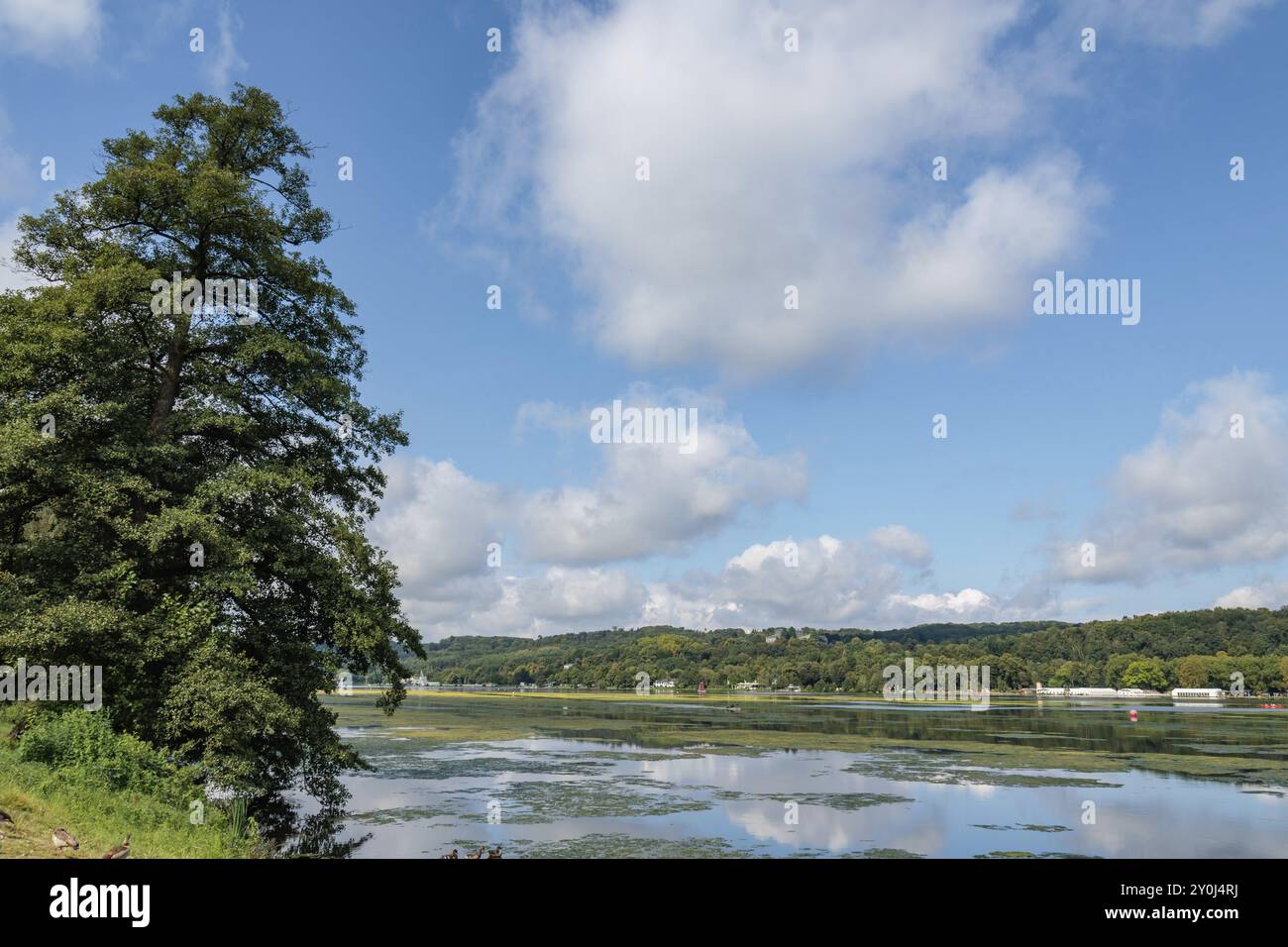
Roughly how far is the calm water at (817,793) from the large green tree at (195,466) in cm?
632

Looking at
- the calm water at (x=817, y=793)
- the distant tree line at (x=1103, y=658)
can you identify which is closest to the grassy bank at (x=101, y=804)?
the calm water at (x=817, y=793)

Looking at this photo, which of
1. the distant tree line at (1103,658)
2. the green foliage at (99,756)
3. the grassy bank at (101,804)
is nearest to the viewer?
the grassy bank at (101,804)

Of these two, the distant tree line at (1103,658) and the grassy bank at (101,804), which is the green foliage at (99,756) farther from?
the distant tree line at (1103,658)

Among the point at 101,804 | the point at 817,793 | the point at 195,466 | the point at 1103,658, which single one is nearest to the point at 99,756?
the point at 101,804

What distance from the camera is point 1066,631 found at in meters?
197

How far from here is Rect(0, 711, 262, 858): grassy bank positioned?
1355 centimetres

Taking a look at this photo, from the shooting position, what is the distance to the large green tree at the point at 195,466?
64.7 feet

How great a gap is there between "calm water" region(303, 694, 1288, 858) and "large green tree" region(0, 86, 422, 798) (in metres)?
6.32

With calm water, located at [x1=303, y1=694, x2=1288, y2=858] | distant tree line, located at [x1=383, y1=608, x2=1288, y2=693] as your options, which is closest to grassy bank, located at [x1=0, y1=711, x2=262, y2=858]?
calm water, located at [x1=303, y1=694, x2=1288, y2=858]

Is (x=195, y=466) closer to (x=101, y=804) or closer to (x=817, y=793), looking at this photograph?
(x=101, y=804)
